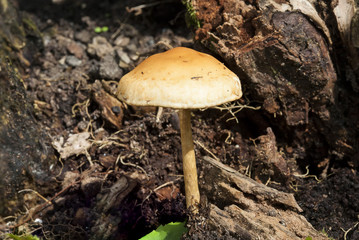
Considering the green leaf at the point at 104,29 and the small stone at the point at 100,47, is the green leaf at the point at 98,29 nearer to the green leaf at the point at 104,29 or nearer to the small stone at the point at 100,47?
the green leaf at the point at 104,29

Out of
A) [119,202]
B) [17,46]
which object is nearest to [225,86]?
[119,202]

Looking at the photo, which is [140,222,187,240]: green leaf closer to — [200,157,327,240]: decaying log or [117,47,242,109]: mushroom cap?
[200,157,327,240]: decaying log

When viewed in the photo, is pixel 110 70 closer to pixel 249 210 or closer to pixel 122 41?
pixel 122 41

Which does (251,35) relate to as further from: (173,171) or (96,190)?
(96,190)

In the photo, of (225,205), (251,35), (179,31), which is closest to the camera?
(225,205)

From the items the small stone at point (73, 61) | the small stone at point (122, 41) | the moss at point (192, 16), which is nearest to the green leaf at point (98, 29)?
the small stone at point (122, 41)

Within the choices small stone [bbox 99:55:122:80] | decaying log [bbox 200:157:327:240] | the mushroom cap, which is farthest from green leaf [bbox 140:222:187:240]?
small stone [bbox 99:55:122:80]
